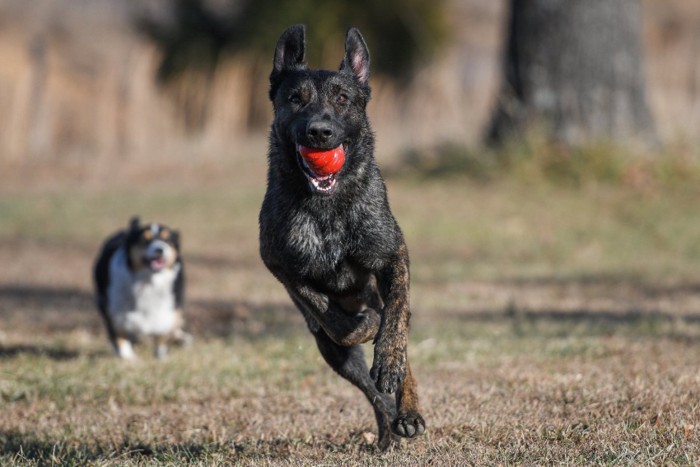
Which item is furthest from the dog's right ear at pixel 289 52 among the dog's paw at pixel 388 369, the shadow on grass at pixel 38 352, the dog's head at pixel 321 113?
the shadow on grass at pixel 38 352

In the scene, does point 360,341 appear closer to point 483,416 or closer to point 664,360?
point 483,416

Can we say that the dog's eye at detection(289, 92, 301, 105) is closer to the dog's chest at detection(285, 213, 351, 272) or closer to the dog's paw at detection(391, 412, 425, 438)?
the dog's chest at detection(285, 213, 351, 272)

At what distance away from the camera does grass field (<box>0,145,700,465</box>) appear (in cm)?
472

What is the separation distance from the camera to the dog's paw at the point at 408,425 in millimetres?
4285

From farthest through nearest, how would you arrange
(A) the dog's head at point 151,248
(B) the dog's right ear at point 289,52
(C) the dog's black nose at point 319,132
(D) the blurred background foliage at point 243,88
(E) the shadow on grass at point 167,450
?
1. (D) the blurred background foliage at point 243,88
2. (A) the dog's head at point 151,248
3. (B) the dog's right ear at point 289,52
4. (E) the shadow on grass at point 167,450
5. (C) the dog's black nose at point 319,132

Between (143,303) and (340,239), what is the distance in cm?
343

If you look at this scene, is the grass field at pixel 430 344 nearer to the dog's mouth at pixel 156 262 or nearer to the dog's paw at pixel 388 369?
the dog's paw at pixel 388 369

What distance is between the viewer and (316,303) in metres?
4.48

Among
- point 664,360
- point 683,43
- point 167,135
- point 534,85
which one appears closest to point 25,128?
point 167,135

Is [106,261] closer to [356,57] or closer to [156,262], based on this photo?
[156,262]

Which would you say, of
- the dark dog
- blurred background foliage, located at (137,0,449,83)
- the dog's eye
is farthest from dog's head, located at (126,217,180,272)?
blurred background foliage, located at (137,0,449,83)

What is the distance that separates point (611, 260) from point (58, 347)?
656 cm

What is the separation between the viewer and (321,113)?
4.57 meters

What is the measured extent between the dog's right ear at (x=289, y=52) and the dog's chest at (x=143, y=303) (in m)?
2.92
